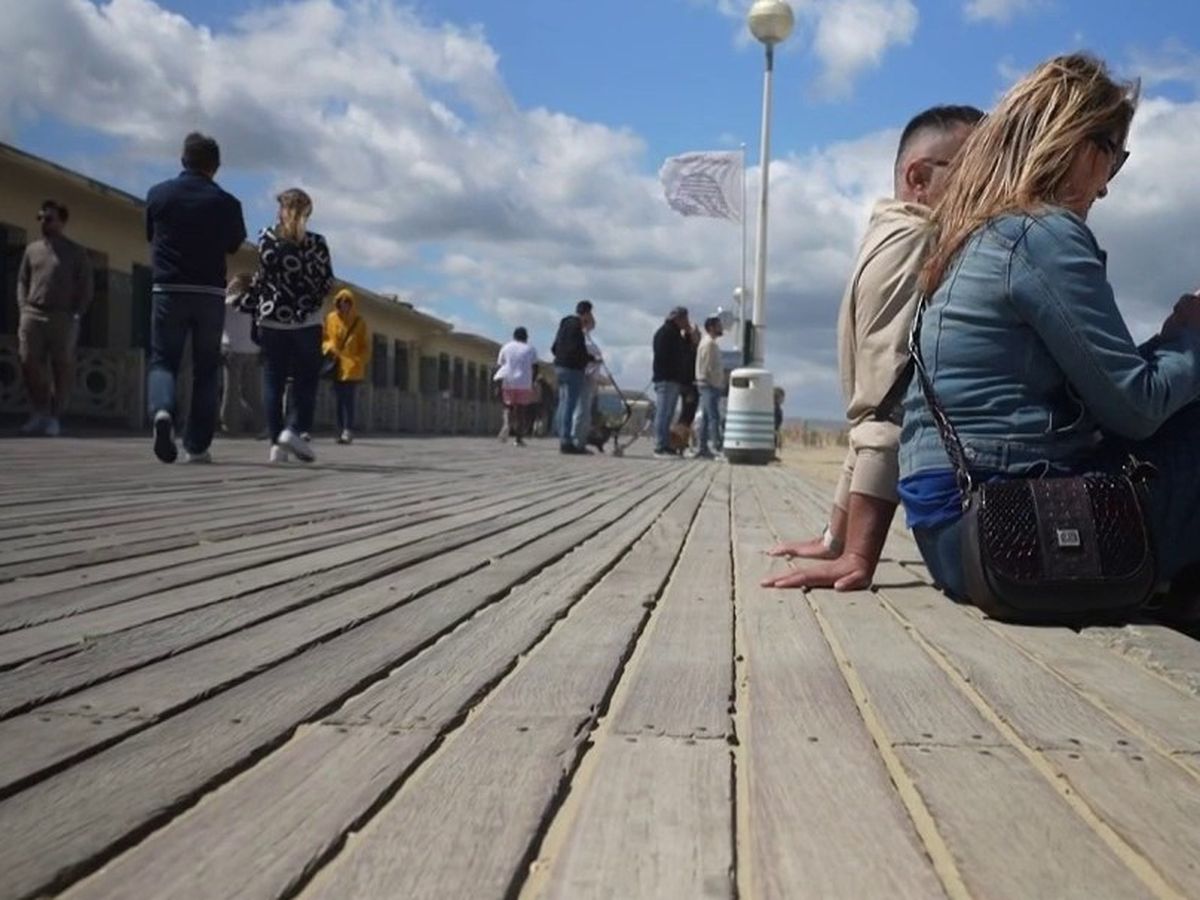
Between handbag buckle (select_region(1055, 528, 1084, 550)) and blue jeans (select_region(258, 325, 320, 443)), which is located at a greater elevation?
blue jeans (select_region(258, 325, 320, 443))

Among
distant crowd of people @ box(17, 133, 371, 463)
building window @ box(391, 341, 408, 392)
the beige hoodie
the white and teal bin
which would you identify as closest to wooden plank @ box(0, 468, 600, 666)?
the beige hoodie

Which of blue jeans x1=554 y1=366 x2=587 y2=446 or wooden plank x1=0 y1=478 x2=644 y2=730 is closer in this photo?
wooden plank x1=0 y1=478 x2=644 y2=730

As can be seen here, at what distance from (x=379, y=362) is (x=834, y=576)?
90.6 ft

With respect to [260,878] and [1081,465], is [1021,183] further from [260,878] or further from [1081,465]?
[260,878]

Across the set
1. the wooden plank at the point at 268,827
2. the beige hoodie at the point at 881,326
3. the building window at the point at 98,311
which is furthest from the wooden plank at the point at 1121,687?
the building window at the point at 98,311

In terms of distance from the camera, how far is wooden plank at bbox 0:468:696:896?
123 centimetres

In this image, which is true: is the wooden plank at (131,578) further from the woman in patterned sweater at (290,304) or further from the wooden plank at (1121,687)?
the woman in patterned sweater at (290,304)

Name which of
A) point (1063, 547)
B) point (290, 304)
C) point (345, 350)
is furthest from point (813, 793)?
point (345, 350)

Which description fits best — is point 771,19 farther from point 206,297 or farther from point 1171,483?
point 1171,483

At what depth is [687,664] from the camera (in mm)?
2186

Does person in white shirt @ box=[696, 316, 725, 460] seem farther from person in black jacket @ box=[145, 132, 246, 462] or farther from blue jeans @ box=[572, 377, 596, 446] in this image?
person in black jacket @ box=[145, 132, 246, 462]

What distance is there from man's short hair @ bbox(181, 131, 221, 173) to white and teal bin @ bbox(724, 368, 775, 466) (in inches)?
314

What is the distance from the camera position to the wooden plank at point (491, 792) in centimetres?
120

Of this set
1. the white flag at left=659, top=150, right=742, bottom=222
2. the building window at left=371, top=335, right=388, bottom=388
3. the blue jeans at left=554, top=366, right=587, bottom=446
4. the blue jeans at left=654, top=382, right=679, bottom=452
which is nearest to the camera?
the blue jeans at left=554, top=366, right=587, bottom=446
